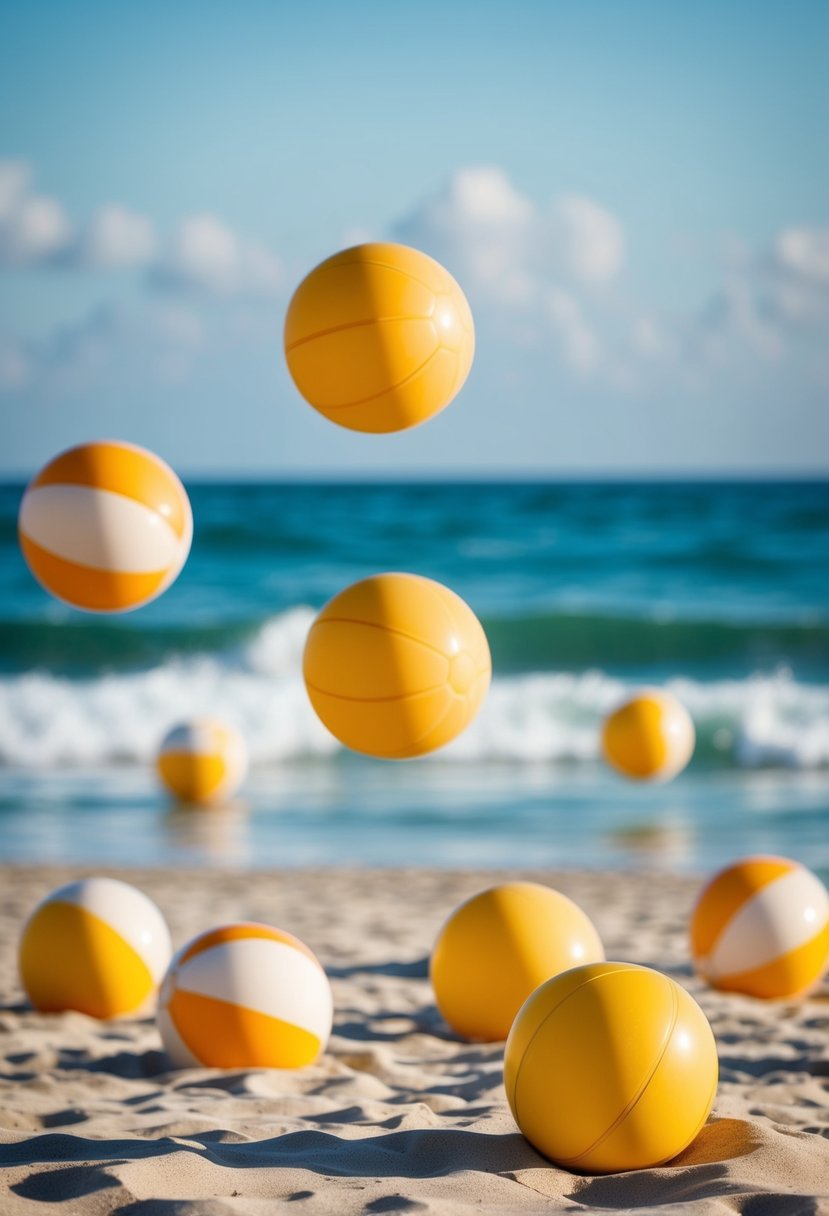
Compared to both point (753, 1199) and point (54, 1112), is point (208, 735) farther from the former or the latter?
point (753, 1199)

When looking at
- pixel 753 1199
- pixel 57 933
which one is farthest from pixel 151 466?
pixel 753 1199

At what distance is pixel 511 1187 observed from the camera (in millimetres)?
3615

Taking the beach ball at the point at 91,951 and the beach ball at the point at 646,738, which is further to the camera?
the beach ball at the point at 646,738

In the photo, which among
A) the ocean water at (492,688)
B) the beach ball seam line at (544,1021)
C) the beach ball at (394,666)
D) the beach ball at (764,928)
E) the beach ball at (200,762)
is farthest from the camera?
the beach ball at (200,762)

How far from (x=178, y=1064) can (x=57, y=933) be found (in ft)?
3.28

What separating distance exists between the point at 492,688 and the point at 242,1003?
584 inches

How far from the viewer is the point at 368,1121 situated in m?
4.44

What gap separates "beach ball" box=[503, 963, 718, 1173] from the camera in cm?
368

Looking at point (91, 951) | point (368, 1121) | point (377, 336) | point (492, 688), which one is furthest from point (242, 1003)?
point (492, 688)

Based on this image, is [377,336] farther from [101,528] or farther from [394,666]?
[101,528]

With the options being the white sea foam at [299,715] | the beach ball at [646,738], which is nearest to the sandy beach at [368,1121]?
the beach ball at [646,738]

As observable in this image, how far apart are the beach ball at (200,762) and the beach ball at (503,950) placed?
715cm

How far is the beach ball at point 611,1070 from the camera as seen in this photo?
12.1ft

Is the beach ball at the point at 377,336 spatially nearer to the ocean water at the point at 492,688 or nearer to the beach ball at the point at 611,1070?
the beach ball at the point at 611,1070
